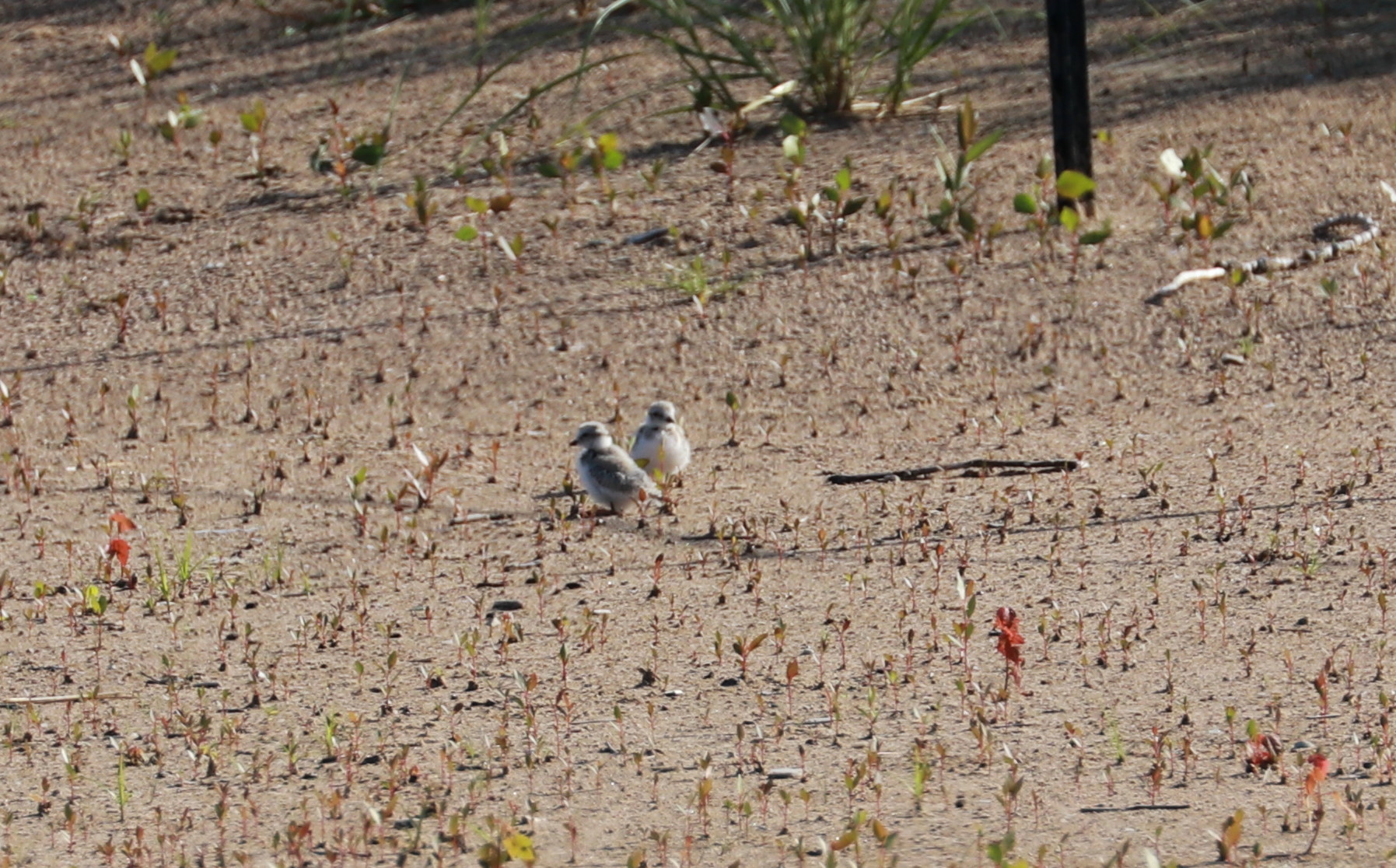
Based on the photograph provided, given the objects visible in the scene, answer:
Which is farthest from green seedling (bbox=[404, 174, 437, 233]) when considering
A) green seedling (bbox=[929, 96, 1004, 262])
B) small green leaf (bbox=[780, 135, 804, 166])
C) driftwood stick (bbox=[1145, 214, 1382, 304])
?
driftwood stick (bbox=[1145, 214, 1382, 304])

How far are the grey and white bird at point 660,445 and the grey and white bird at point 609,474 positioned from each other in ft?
0.19

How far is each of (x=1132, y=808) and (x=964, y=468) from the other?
291cm

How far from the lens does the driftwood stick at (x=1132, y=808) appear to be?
4.66 metres

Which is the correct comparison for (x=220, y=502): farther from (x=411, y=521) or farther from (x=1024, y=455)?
(x=1024, y=455)

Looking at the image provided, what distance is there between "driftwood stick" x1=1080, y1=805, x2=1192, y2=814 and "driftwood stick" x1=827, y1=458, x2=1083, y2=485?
9.12ft

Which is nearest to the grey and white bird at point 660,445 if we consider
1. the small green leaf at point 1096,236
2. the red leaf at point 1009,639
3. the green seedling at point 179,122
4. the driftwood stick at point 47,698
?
the red leaf at point 1009,639

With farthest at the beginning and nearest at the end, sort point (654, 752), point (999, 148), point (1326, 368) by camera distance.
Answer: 1. point (999, 148)
2. point (1326, 368)
3. point (654, 752)

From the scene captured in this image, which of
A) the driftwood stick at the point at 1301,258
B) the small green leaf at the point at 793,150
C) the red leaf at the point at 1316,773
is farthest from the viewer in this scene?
the small green leaf at the point at 793,150

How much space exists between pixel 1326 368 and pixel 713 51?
5.13m

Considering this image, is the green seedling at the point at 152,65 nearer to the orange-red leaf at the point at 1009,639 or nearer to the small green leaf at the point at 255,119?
the small green leaf at the point at 255,119

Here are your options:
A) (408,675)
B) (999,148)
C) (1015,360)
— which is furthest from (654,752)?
(999,148)

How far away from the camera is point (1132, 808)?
467 centimetres

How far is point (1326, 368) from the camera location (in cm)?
818

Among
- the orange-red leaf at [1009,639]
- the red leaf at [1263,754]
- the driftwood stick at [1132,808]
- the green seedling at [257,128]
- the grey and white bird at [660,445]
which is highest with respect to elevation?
the green seedling at [257,128]
